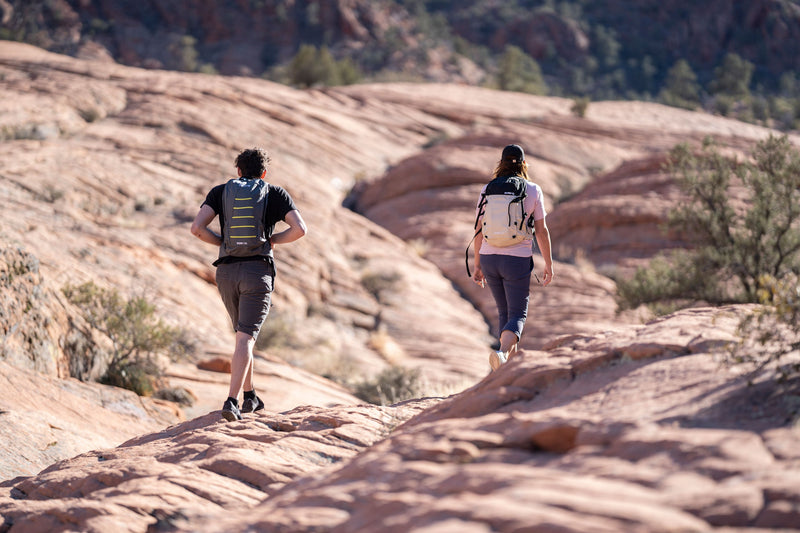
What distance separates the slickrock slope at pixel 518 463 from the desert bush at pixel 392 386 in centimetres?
522

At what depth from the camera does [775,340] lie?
3.47m

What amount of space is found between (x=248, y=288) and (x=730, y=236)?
11.4m

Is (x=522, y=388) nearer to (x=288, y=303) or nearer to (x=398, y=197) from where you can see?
(x=288, y=303)

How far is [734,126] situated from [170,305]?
27.0 meters

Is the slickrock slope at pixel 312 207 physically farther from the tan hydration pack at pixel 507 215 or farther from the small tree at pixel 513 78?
the small tree at pixel 513 78

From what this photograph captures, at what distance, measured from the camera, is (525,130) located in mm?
26641

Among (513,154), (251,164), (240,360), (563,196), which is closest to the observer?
(240,360)

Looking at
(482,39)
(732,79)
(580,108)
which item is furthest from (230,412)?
(482,39)

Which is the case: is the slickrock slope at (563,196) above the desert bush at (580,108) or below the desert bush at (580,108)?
below

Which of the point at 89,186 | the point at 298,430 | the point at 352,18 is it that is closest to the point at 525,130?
the point at 89,186

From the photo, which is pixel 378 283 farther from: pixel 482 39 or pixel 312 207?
pixel 482 39

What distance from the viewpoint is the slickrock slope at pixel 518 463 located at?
89.4 inches

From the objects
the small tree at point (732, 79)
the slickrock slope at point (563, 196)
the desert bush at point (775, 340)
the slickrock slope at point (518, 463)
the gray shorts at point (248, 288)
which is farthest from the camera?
the small tree at point (732, 79)

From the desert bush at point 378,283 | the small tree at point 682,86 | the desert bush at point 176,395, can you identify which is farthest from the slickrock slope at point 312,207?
the small tree at point 682,86
